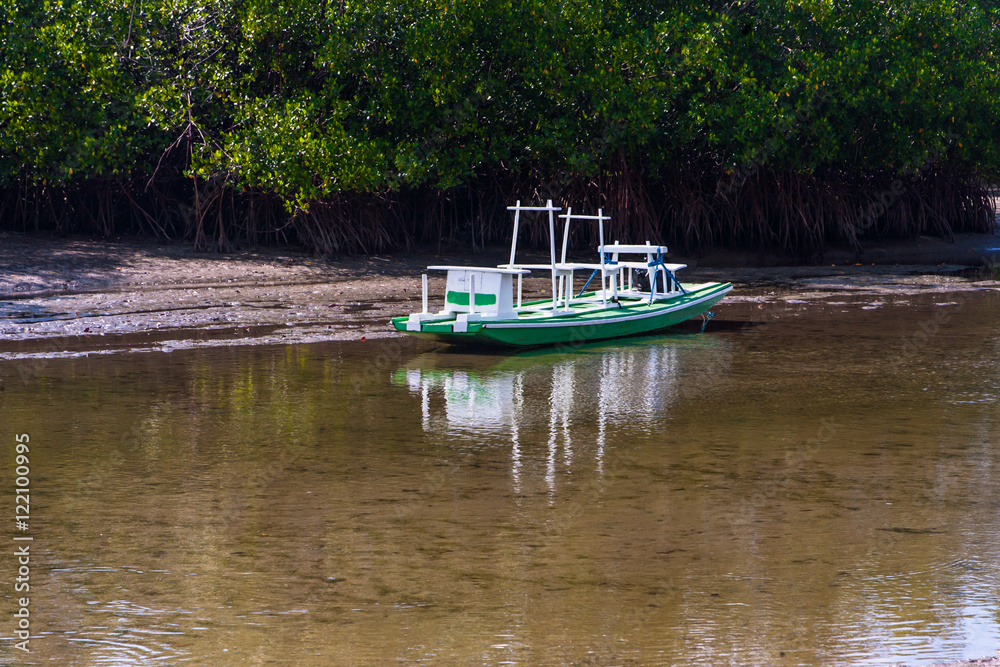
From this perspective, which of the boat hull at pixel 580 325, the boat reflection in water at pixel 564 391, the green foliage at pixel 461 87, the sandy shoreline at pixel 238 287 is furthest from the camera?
the green foliage at pixel 461 87

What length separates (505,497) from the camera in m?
6.43

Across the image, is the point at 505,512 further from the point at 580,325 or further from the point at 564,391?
the point at 580,325

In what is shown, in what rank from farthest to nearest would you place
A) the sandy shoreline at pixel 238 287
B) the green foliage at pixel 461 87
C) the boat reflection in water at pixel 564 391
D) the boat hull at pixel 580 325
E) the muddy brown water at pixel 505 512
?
the green foliage at pixel 461 87 → the sandy shoreline at pixel 238 287 → the boat hull at pixel 580 325 → the boat reflection in water at pixel 564 391 → the muddy brown water at pixel 505 512

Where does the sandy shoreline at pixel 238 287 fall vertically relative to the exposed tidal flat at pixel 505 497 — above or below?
above

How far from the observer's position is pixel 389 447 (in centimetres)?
764

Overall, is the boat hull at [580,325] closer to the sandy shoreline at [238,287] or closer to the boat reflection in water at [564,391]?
the boat reflection in water at [564,391]

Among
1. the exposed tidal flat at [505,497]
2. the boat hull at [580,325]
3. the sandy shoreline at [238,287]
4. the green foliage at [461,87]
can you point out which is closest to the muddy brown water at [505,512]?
the exposed tidal flat at [505,497]

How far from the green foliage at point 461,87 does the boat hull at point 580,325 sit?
6.20 meters

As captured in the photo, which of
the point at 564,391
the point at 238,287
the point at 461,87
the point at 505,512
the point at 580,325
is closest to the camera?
the point at 505,512

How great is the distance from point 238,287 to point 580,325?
20.9 feet

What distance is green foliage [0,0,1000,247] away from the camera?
699 inches

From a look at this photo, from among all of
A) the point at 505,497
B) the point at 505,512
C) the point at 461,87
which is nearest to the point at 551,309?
the point at 505,497

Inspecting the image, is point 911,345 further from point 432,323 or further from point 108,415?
point 108,415

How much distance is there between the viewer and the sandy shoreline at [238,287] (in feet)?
41.1
